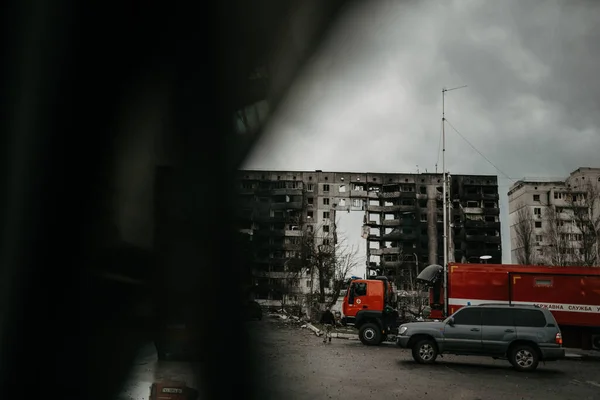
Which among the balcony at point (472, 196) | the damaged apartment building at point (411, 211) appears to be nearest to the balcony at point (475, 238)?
the damaged apartment building at point (411, 211)

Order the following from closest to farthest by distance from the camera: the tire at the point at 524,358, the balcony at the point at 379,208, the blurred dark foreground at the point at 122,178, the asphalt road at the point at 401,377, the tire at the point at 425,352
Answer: the blurred dark foreground at the point at 122,178 → the asphalt road at the point at 401,377 → the tire at the point at 524,358 → the tire at the point at 425,352 → the balcony at the point at 379,208

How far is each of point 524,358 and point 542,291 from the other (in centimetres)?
668

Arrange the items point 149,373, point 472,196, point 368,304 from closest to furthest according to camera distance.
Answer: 1. point 149,373
2. point 368,304
3. point 472,196

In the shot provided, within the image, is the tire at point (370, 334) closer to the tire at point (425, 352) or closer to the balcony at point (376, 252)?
→ the tire at point (425, 352)

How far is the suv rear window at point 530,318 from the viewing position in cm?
1258

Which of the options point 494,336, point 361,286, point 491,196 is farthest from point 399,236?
point 494,336

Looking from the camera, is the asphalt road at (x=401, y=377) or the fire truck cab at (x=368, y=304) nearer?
the asphalt road at (x=401, y=377)

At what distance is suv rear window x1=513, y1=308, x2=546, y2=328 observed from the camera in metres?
12.6

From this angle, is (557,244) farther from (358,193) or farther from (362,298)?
(358,193)

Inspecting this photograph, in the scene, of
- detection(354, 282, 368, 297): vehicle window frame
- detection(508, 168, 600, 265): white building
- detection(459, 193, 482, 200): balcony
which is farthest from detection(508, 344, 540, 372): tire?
detection(459, 193, 482, 200): balcony

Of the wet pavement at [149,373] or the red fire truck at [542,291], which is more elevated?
the red fire truck at [542,291]

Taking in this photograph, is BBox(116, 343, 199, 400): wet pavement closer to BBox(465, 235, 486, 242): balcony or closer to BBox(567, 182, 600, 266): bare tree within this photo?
BBox(567, 182, 600, 266): bare tree

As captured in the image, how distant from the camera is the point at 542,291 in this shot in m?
18.1

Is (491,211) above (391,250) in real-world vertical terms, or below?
above
